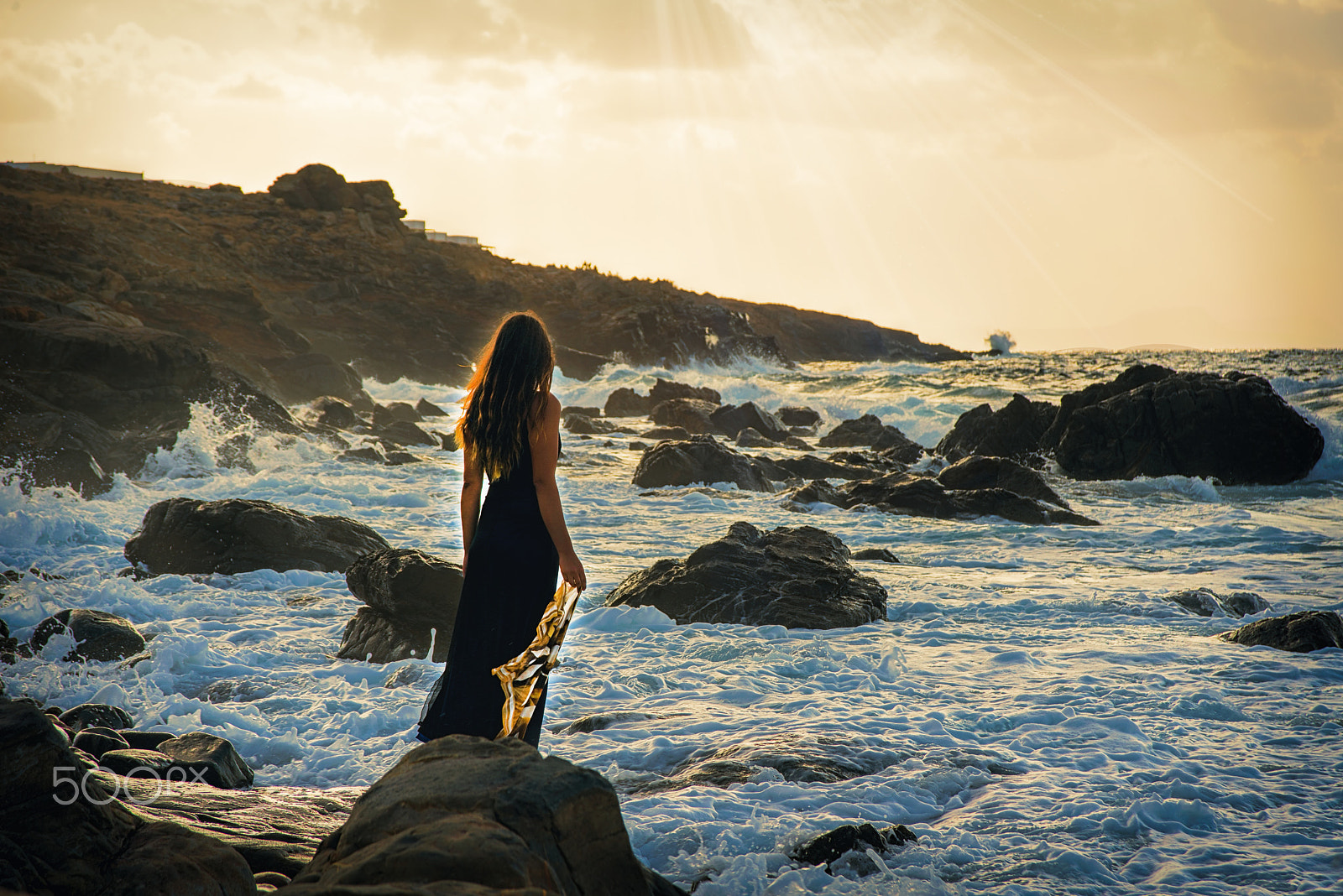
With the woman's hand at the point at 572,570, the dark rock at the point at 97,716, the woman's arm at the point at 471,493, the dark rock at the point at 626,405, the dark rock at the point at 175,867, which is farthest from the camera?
the dark rock at the point at 626,405

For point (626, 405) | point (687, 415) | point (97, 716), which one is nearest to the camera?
point (97, 716)

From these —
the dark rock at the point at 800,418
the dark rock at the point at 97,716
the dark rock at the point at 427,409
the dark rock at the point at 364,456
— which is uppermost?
the dark rock at the point at 800,418

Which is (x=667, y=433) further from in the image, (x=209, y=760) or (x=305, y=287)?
(x=305, y=287)

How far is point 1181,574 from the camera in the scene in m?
9.31

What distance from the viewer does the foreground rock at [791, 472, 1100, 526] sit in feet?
42.0

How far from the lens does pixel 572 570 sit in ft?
12.0

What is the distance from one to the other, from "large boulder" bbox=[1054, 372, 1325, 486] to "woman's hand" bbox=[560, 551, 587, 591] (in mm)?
16192

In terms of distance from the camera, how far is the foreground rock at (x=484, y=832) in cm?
Answer: 200

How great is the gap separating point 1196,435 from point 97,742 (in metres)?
18.2

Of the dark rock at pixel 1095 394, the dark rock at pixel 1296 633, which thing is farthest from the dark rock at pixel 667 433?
the dark rock at pixel 1296 633

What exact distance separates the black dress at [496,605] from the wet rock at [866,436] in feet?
61.8

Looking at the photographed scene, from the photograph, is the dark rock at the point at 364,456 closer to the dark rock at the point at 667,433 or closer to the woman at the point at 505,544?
the dark rock at the point at 667,433

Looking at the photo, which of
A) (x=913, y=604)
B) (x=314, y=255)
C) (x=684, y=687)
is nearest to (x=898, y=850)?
(x=684, y=687)

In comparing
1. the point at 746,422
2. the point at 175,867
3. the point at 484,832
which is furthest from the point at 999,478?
the point at 175,867
